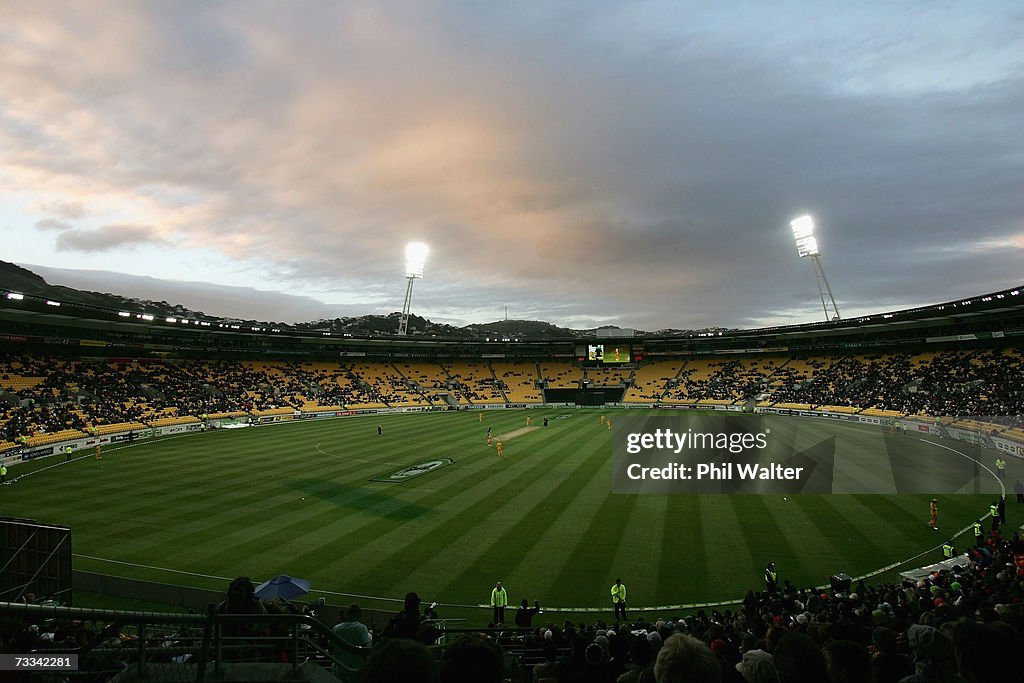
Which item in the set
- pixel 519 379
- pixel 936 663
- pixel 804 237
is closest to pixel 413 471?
Answer: pixel 936 663

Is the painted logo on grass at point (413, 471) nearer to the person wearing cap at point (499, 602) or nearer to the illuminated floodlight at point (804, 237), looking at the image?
the person wearing cap at point (499, 602)

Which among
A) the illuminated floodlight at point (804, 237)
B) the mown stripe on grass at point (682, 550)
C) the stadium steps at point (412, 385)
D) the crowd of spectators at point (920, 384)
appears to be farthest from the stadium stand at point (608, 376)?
the mown stripe on grass at point (682, 550)

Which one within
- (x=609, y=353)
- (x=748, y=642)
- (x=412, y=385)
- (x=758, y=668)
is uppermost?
(x=609, y=353)

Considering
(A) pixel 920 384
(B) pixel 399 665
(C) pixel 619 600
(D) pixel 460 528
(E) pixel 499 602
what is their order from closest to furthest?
(B) pixel 399 665
(C) pixel 619 600
(E) pixel 499 602
(D) pixel 460 528
(A) pixel 920 384

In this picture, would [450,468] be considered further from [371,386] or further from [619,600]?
[371,386]

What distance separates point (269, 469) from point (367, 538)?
1586 centimetres

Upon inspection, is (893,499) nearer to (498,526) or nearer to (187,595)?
(498,526)

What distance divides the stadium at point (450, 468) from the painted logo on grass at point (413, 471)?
27 centimetres

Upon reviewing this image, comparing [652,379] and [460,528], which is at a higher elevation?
[652,379]

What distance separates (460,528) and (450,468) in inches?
450

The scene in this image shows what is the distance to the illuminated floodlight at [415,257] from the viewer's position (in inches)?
3398

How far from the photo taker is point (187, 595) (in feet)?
47.2

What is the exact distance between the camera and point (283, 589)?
12.9m

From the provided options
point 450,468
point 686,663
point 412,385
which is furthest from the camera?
point 412,385
